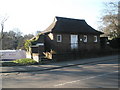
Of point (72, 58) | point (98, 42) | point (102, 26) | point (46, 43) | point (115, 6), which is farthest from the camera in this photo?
point (102, 26)

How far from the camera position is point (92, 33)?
90.3 feet

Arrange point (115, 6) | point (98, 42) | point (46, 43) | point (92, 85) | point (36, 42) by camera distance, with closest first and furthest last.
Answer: point (92, 85)
point (36, 42)
point (46, 43)
point (98, 42)
point (115, 6)

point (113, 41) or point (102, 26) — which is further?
point (102, 26)

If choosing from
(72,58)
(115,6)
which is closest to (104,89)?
(72,58)

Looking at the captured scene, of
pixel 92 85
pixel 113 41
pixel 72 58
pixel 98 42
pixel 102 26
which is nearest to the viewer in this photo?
pixel 92 85

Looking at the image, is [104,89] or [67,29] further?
[67,29]

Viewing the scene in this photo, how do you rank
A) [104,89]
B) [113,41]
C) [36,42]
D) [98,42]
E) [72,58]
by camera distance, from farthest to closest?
[113,41] → [98,42] → [36,42] → [72,58] → [104,89]

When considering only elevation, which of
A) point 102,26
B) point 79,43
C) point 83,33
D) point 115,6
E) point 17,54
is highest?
point 115,6

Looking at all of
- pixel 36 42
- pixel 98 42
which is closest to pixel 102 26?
pixel 98 42

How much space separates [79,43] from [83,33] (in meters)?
1.90

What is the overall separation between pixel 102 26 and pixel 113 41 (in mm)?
8032

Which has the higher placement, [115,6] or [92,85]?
[115,6]

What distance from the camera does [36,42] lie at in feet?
80.4

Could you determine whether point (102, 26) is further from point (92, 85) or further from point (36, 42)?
point (92, 85)
